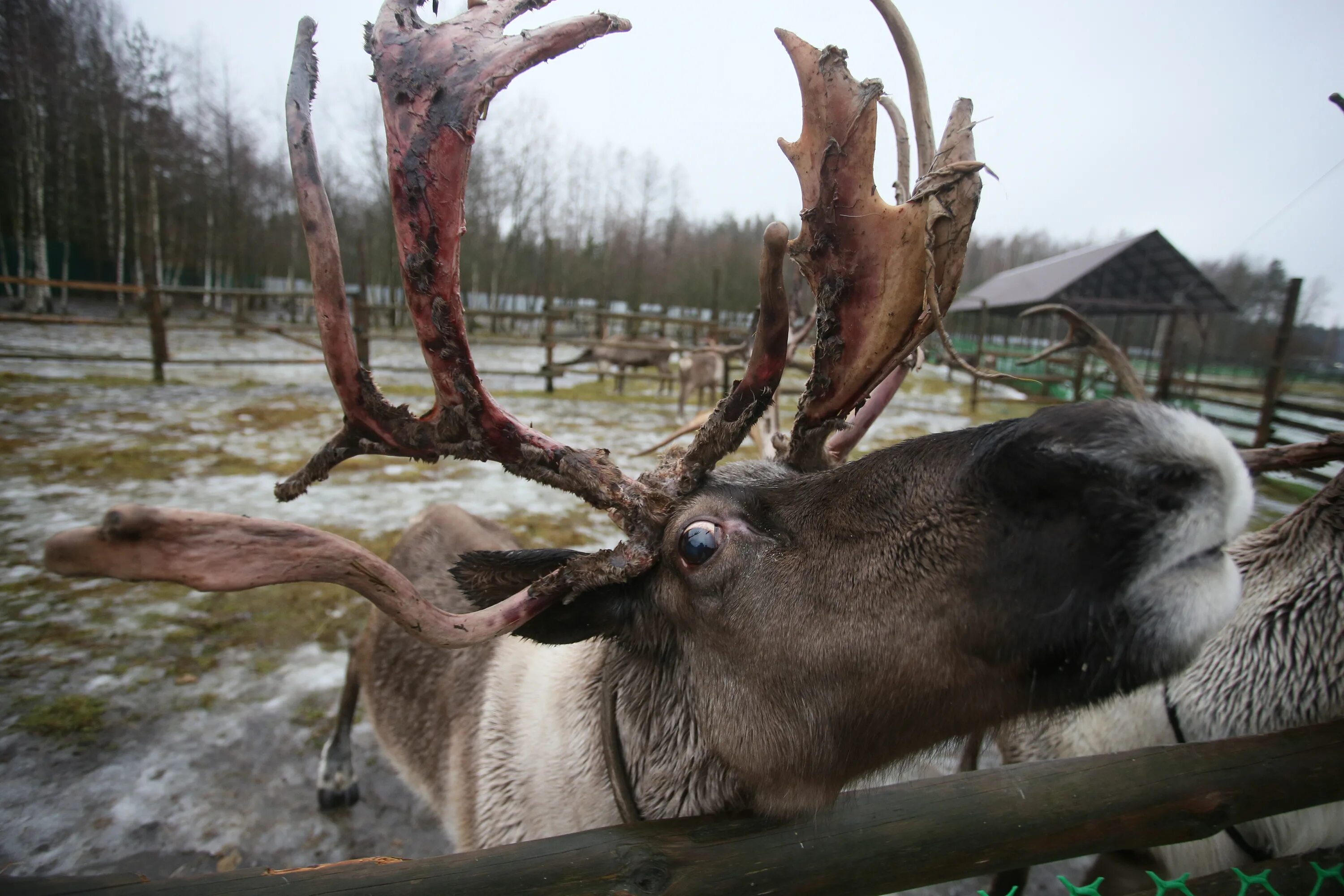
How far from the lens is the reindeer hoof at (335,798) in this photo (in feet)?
9.05

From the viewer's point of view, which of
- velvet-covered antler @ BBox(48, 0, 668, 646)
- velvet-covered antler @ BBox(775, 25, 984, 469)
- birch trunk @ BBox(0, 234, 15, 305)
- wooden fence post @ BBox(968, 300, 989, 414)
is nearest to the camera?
velvet-covered antler @ BBox(48, 0, 668, 646)

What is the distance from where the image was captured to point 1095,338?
2631 mm

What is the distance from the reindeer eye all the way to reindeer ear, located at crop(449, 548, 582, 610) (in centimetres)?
27

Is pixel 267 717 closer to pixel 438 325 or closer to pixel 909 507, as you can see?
pixel 438 325

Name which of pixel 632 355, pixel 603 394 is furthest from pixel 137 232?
pixel 603 394

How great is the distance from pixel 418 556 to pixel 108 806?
1.60 m

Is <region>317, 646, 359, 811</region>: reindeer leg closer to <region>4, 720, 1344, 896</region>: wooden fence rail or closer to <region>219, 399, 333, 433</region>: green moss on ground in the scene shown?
<region>4, 720, 1344, 896</region>: wooden fence rail

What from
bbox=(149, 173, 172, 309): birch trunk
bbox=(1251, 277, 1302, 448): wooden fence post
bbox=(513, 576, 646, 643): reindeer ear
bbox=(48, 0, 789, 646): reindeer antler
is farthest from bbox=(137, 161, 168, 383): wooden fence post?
bbox=(1251, 277, 1302, 448): wooden fence post

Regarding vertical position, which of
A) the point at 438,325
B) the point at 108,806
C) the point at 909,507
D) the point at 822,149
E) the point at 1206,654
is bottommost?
the point at 108,806

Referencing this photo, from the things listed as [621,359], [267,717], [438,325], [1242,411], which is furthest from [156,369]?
[1242,411]

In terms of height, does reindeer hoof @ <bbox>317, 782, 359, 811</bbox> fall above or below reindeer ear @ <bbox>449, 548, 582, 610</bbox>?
below

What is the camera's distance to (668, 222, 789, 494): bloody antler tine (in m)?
1.20

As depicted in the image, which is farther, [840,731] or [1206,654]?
[1206,654]

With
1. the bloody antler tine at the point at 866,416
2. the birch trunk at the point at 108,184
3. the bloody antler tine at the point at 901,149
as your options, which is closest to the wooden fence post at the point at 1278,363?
the bloody antler tine at the point at 866,416
